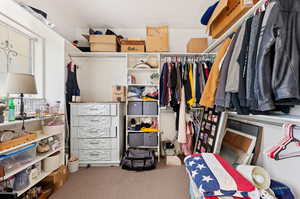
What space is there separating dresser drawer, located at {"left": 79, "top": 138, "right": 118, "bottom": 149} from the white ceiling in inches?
75.8

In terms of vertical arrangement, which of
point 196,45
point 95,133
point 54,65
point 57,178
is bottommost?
point 57,178

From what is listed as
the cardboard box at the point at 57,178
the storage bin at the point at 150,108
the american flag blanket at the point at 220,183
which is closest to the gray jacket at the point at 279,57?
the american flag blanket at the point at 220,183

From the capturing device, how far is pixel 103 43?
7.97ft

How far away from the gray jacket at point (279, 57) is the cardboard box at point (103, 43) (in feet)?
7.29

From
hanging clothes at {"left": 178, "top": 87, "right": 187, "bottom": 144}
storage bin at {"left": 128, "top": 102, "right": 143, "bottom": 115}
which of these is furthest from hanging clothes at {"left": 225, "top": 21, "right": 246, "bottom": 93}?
storage bin at {"left": 128, "top": 102, "right": 143, "bottom": 115}

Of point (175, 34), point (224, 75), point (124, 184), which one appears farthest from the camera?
point (175, 34)

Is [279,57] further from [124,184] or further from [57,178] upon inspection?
[57,178]

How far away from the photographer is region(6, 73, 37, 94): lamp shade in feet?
4.09

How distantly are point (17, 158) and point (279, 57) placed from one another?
7.49 feet

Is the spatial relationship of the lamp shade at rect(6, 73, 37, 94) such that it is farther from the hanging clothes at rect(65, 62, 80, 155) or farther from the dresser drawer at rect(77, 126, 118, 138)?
the dresser drawer at rect(77, 126, 118, 138)

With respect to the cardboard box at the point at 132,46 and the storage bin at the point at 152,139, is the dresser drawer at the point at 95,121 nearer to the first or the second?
the storage bin at the point at 152,139

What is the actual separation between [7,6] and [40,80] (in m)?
0.92

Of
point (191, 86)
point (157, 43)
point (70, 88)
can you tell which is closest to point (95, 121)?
point (70, 88)

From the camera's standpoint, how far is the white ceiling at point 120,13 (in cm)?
207
